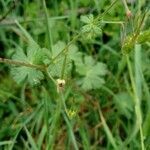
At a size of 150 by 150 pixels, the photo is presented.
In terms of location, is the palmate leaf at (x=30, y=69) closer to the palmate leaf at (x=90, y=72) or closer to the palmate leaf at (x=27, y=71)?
the palmate leaf at (x=27, y=71)

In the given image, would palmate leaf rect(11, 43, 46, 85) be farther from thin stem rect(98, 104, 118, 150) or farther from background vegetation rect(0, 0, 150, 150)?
thin stem rect(98, 104, 118, 150)

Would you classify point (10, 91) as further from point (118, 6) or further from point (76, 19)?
point (118, 6)

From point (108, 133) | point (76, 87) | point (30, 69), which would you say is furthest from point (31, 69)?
point (108, 133)

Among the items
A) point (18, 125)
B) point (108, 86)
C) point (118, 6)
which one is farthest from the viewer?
point (108, 86)

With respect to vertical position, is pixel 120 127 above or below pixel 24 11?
below

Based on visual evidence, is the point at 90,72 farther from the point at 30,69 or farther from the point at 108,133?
the point at 30,69

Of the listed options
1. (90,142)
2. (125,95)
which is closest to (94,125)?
(90,142)

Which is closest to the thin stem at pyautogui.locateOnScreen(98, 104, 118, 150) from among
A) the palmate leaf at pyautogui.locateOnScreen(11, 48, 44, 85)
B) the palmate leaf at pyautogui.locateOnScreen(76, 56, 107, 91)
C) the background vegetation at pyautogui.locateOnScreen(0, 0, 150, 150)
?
the background vegetation at pyautogui.locateOnScreen(0, 0, 150, 150)
